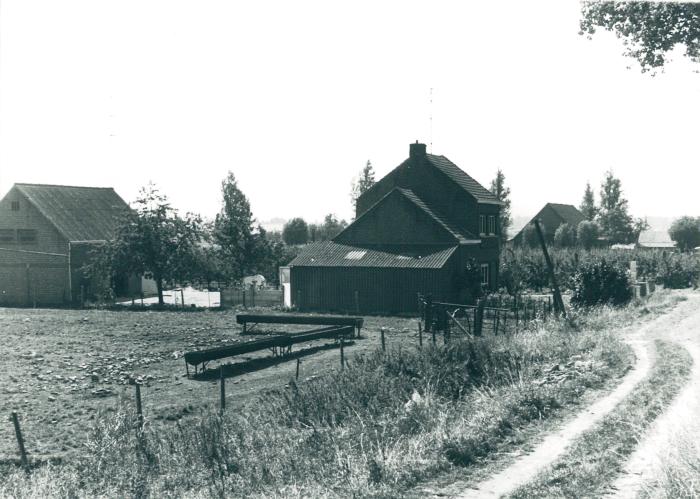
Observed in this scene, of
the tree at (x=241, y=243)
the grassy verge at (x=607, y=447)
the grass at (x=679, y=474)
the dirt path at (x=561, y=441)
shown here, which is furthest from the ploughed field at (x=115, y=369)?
the tree at (x=241, y=243)

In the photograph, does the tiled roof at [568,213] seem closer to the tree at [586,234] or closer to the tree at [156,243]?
the tree at [586,234]

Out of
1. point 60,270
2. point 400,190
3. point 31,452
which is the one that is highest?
point 400,190

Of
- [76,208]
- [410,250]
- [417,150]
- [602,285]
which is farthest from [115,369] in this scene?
[76,208]

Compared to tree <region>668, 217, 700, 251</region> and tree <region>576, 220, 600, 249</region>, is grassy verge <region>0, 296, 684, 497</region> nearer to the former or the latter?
tree <region>576, 220, 600, 249</region>

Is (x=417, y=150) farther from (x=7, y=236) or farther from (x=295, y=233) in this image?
(x=295, y=233)

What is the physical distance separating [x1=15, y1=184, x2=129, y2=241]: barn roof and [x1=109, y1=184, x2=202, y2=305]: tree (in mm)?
2203

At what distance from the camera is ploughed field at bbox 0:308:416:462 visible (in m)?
13.5

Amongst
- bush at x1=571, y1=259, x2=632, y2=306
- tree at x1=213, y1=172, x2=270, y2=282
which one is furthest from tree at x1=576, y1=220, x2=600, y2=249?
bush at x1=571, y1=259, x2=632, y2=306

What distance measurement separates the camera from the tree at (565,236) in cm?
8156

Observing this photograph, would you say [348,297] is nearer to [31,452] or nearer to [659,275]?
[659,275]

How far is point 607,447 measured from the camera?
955cm

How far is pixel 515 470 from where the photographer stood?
899 centimetres

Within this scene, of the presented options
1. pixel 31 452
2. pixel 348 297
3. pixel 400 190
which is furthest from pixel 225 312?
pixel 31 452

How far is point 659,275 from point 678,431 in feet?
122
